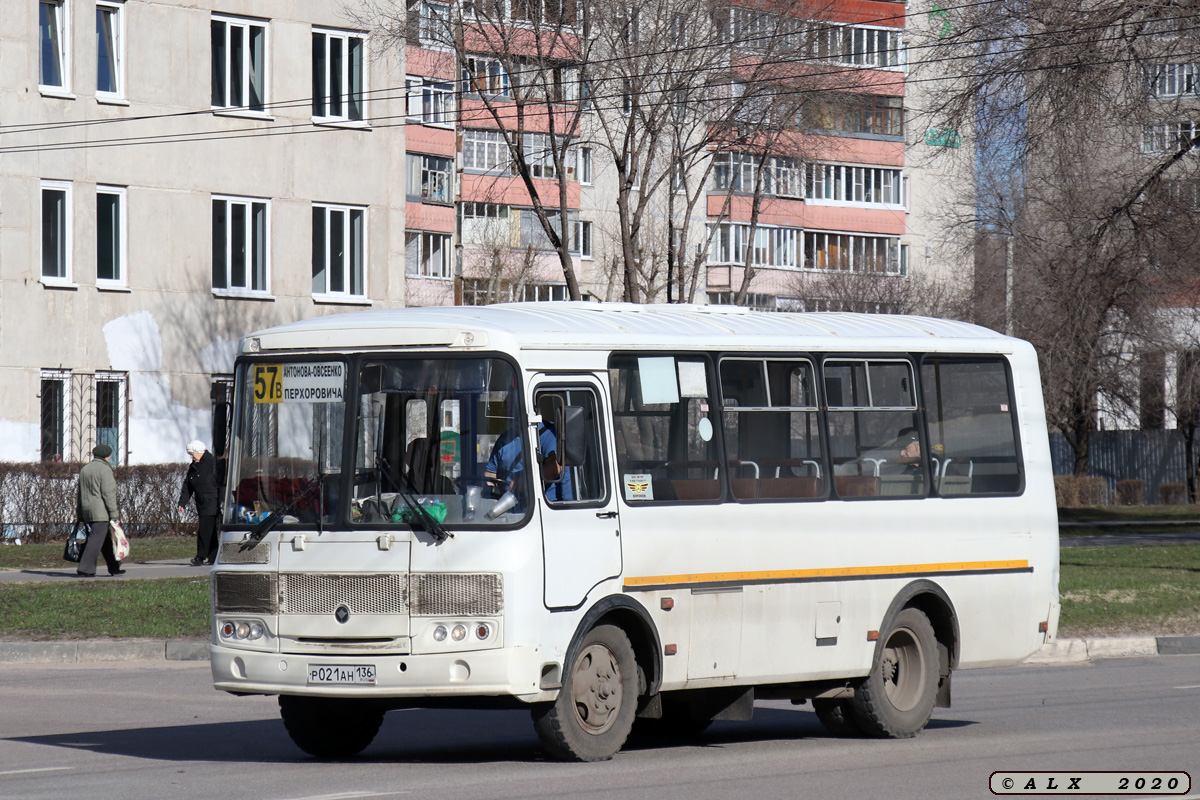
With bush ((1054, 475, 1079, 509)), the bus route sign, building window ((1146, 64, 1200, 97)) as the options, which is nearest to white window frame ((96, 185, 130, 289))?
building window ((1146, 64, 1200, 97))

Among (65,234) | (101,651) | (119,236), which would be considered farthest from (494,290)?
(101,651)

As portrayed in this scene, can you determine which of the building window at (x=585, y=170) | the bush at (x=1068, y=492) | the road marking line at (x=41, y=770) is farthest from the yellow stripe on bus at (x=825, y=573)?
the building window at (x=585, y=170)

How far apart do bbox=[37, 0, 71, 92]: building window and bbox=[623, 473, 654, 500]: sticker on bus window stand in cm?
2723

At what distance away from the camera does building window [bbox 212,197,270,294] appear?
3797 cm

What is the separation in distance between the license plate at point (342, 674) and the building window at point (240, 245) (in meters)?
28.5

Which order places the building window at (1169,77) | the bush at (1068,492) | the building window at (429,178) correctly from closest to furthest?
the building window at (1169,77) → the bush at (1068,492) → the building window at (429,178)

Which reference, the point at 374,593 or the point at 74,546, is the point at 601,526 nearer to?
the point at 374,593

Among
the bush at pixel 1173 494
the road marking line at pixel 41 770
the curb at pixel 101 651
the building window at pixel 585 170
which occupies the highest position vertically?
the building window at pixel 585 170

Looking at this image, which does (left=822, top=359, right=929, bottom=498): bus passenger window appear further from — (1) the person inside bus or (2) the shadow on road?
(1) the person inside bus

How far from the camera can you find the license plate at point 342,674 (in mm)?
10141

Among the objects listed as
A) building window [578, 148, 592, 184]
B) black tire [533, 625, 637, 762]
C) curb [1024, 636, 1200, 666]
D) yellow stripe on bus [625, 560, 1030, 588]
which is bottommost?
curb [1024, 636, 1200, 666]

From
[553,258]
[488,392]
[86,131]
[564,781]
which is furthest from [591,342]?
[553,258]

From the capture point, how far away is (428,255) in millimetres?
64750

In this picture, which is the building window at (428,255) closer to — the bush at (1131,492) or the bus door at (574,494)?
the bush at (1131,492)
